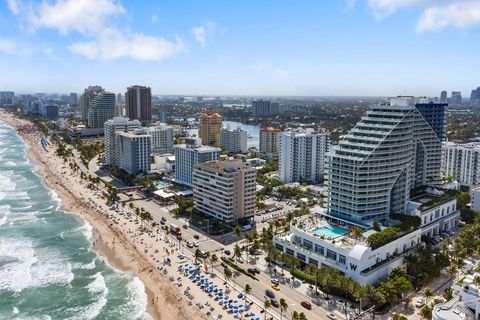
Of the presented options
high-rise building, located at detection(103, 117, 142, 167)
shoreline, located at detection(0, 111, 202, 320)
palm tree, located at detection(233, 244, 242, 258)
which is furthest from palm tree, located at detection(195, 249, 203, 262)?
high-rise building, located at detection(103, 117, 142, 167)

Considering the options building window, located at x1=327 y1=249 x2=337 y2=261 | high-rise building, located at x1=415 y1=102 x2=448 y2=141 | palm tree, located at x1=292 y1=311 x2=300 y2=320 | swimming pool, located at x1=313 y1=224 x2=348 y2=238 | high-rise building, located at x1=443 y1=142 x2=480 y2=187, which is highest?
high-rise building, located at x1=415 y1=102 x2=448 y2=141

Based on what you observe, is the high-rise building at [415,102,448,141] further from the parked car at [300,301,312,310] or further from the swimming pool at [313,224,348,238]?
the parked car at [300,301,312,310]

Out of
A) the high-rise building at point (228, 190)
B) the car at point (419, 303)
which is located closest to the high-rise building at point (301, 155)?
the high-rise building at point (228, 190)

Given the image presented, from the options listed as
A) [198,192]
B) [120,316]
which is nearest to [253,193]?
[198,192]

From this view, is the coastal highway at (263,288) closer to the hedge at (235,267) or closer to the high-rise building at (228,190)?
the hedge at (235,267)

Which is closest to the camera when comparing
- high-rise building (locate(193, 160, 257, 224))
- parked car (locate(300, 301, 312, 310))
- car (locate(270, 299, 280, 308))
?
parked car (locate(300, 301, 312, 310))

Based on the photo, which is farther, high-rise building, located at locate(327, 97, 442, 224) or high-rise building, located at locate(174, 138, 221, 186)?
high-rise building, located at locate(174, 138, 221, 186)
